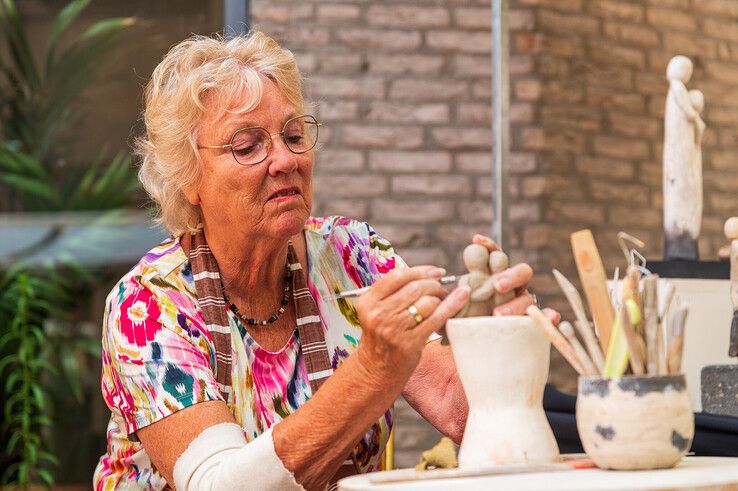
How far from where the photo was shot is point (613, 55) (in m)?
4.32

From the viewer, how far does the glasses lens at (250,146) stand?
1887mm

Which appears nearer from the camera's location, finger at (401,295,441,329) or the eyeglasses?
finger at (401,295,441,329)

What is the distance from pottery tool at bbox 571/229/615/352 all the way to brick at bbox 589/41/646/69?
3.13 metres

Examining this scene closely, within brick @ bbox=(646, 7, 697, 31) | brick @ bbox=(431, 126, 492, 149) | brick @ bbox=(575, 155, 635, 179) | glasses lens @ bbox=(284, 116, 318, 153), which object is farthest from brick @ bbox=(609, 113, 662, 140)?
glasses lens @ bbox=(284, 116, 318, 153)

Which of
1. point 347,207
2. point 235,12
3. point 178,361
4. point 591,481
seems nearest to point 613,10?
point 347,207

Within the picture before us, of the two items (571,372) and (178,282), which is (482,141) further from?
(178,282)

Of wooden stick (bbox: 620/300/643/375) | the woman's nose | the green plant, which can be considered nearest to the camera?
wooden stick (bbox: 620/300/643/375)

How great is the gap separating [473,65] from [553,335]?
3.24m

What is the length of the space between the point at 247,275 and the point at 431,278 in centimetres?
63

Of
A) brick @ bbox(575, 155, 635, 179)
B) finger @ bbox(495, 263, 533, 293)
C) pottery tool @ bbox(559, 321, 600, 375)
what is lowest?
pottery tool @ bbox(559, 321, 600, 375)

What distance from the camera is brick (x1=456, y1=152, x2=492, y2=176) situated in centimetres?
441

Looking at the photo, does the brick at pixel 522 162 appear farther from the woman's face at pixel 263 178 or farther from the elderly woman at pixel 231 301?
the woman's face at pixel 263 178

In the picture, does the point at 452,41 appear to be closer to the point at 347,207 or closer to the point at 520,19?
the point at 520,19

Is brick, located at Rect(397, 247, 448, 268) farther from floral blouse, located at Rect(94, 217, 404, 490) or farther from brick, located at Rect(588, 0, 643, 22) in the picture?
floral blouse, located at Rect(94, 217, 404, 490)
